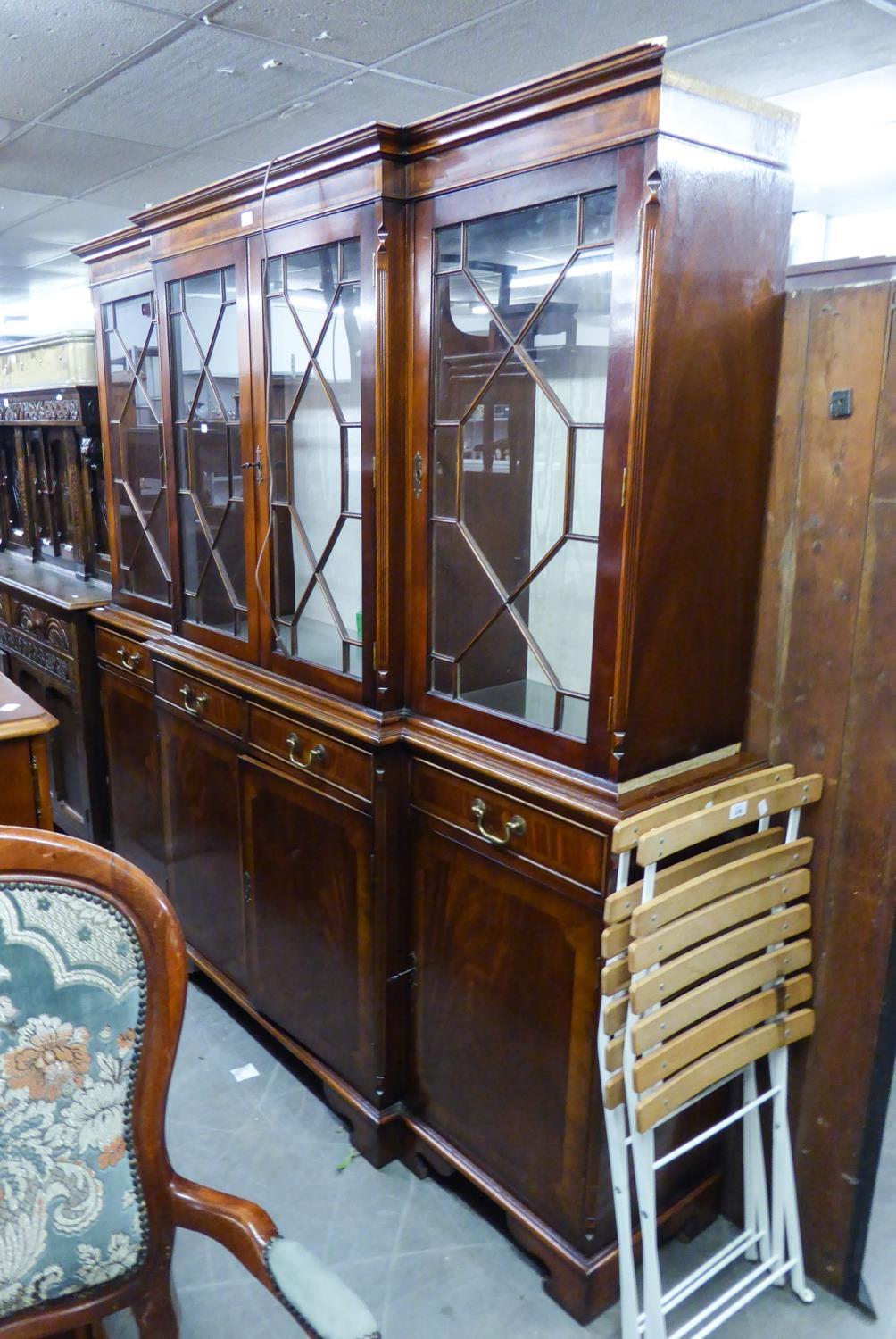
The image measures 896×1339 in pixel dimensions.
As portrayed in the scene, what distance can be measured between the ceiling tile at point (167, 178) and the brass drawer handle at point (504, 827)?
284cm

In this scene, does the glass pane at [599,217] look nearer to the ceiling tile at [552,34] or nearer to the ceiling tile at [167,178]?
the ceiling tile at [552,34]

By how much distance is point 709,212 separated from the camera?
1.41 meters

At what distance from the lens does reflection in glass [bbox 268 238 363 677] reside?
187cm

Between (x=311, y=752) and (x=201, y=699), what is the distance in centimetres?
49

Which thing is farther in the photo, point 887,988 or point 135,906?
point 887,988

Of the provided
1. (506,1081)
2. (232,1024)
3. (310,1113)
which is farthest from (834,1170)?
(232,1024)

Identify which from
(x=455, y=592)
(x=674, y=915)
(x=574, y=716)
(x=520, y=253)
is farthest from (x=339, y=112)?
(x=674, y=915)

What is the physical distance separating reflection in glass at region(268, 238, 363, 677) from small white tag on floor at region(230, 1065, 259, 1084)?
1063mm

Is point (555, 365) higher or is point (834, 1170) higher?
point (555, 365)

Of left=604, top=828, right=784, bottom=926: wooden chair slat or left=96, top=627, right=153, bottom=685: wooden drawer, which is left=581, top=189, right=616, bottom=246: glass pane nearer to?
left=604, top=828, right=784, bottom=926: wooden chair slat

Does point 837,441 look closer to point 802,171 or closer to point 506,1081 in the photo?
point 506,1081

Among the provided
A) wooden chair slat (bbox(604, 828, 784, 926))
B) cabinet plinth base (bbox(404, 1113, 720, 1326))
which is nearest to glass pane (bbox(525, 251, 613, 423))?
wooden chair slat (bbox(604, 828, 784, 926))

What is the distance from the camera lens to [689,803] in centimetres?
153

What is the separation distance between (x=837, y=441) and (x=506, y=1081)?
129 cm
